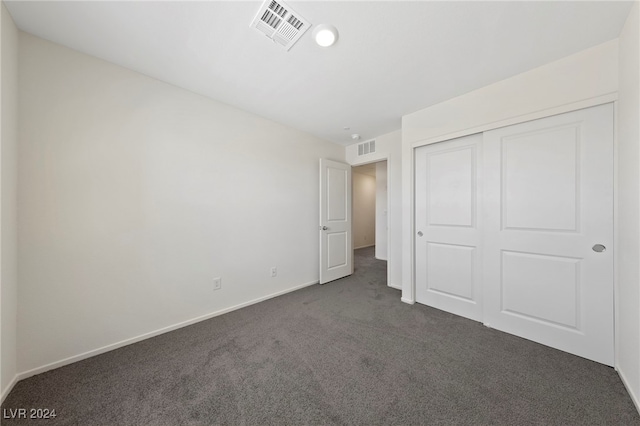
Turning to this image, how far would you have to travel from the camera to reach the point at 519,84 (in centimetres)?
205

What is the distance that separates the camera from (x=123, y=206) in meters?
1.97

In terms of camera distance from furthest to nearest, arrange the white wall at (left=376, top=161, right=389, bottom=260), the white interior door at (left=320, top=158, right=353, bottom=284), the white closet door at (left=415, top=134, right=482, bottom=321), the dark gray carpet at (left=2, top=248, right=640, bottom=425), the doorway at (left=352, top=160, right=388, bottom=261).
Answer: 1. the doorway at (left=352, top=160, right=388, bottom=261)
2. the white wall at (left=376, top=161, right=389, bottom=260)
3. the white interior door at (left=320, top=158, right=353, bottom=284)
4. the white closet door at (left=415, top=134, right=482, bottom=321)
5. the dark gray carpet at (left=2, top=248, right=640, bottom=425)

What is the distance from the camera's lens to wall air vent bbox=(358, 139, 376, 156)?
3.76 m

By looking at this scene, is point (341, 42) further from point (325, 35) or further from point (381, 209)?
point (381, 209)

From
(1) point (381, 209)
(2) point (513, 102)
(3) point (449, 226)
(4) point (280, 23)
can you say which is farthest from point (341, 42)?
(1) point (381, 209)

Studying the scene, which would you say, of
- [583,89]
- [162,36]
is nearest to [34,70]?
[162,36]

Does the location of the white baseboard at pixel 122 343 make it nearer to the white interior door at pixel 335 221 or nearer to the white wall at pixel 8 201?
the white wall at pixel 8 201

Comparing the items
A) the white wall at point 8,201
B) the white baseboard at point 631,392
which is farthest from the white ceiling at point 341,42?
the white baseboard at point 631,392

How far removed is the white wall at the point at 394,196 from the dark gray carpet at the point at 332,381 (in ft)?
3.95

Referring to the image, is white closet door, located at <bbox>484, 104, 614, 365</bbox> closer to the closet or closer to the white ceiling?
the closet

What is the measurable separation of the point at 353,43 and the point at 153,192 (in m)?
2.19

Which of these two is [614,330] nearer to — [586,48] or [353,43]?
[586,48]

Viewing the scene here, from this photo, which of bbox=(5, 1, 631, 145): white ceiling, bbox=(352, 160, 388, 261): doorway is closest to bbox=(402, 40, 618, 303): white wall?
bbox=(5, 1, 631, 145): white ceiling

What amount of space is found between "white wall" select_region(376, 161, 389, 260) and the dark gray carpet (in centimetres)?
341
